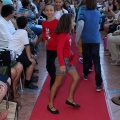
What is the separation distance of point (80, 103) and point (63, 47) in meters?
1.08

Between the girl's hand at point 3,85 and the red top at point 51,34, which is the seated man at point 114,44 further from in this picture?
the girl's hand at point 3,85

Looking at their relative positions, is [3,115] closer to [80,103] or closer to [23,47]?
[80,103]

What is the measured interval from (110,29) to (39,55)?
6.94ft

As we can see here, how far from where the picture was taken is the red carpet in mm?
3896

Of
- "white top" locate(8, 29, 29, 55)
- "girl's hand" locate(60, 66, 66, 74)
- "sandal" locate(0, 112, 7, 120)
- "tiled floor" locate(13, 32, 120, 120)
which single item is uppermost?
"white top" locate(8, 29, 29, 55)

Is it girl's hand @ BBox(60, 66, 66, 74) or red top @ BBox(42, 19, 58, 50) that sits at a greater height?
red top @ BBox(42, 19, 58, 50)

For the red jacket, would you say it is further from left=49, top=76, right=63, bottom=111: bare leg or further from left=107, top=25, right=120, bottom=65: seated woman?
left=107, top=25, right=120, bottom=65: seated woman

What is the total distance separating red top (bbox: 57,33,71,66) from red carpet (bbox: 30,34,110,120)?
2.52 feet

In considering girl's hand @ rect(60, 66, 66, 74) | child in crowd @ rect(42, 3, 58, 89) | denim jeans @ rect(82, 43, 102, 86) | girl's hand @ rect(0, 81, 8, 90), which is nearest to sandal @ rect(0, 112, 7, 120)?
girl's hand @ rect(0, 81, 8, 90)

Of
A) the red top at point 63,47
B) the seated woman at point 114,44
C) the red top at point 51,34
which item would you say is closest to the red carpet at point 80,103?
the red top at point 63,47

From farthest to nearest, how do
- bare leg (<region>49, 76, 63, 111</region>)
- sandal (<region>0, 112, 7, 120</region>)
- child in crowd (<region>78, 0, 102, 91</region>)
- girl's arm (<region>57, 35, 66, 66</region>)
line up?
child in crowd (<region>78, 0, 102, 91</region>)
bare leg (<region>49, 76, 63, 111</region>)
girl's arm (<region>57, 35, 66, 66</region>)
sandal (<region>0, 112, 7, 120</region>)

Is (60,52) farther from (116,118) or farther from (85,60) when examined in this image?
(85,60)

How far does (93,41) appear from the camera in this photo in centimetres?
473

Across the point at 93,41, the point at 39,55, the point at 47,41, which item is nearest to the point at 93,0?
the point at 93,41
